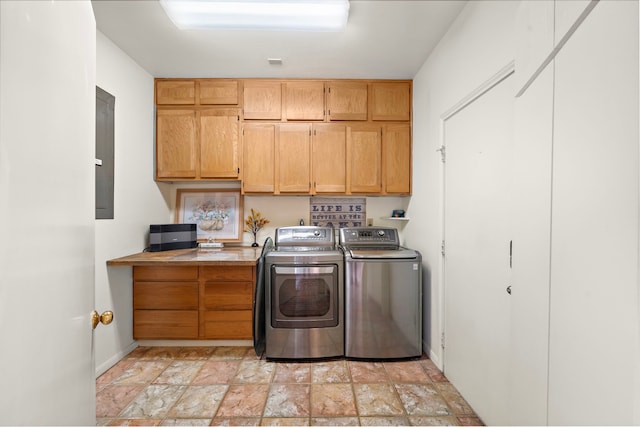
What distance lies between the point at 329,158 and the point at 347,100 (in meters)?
0.61

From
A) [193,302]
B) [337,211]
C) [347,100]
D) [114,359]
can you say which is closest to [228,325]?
[193,302]

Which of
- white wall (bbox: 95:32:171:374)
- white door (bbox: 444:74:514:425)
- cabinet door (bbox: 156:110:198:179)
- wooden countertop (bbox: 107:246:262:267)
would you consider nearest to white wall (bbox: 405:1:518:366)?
white door (bbox: 444:74:514:425)

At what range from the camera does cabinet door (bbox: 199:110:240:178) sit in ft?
8.96

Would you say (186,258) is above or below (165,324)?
above

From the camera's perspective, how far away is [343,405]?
1.75m

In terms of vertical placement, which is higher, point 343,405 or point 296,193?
point 296,193

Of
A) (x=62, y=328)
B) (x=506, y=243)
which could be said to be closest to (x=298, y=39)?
(x=506, y=243)

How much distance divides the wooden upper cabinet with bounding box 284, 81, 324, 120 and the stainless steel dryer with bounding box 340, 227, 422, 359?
149 centimetres

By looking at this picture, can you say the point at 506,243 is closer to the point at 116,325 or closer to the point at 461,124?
the point at 461,124

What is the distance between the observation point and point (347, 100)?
2.74m

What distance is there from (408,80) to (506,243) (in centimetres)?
204

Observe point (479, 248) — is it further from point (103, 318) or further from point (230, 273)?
point (230, 273)

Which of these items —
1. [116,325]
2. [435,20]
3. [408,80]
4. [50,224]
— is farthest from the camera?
[408,80]

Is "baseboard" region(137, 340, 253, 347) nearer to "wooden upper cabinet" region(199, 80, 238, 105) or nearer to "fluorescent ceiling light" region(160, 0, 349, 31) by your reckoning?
"wooden upper cabinet" region(199, 80, 238, 105)
